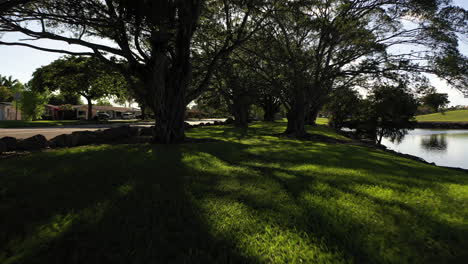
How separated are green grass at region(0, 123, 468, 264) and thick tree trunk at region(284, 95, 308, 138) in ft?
42.0

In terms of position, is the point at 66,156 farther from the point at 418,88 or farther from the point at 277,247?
the point at 418,88

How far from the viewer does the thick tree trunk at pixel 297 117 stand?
17844mm

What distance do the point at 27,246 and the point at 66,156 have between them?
479 cm

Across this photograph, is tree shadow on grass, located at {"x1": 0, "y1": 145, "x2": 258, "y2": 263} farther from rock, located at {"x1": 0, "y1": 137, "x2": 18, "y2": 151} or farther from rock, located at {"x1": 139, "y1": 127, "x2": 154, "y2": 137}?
rock, located at {"x1": 139, "y1": 127, "x2": 154, "y2": 137}

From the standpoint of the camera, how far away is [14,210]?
10.7 feet

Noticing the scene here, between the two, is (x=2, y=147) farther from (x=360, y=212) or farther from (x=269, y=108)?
(x=269, y=108)

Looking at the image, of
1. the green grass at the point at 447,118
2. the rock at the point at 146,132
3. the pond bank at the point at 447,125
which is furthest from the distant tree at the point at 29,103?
the green grass at the point at 447,118

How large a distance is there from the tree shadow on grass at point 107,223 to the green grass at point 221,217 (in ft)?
0.04

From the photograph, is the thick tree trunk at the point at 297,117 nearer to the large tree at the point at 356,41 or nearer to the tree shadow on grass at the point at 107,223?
the large tree at the point at 356,41

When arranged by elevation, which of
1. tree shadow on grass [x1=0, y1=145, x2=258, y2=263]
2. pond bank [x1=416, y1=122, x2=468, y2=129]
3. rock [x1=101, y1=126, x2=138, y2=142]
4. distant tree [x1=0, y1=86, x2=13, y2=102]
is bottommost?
tree shadow on grass [x1=0, y1=145, x2=258, y2=263]

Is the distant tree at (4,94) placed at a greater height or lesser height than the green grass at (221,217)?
greater

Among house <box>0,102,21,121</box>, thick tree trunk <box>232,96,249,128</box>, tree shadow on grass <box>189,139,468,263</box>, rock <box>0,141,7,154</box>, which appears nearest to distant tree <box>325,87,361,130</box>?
thick tree trunk <box>232,96,249,128</box>

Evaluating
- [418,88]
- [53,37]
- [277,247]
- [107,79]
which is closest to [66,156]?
[53,37]

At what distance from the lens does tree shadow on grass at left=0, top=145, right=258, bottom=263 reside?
7.99 ft
